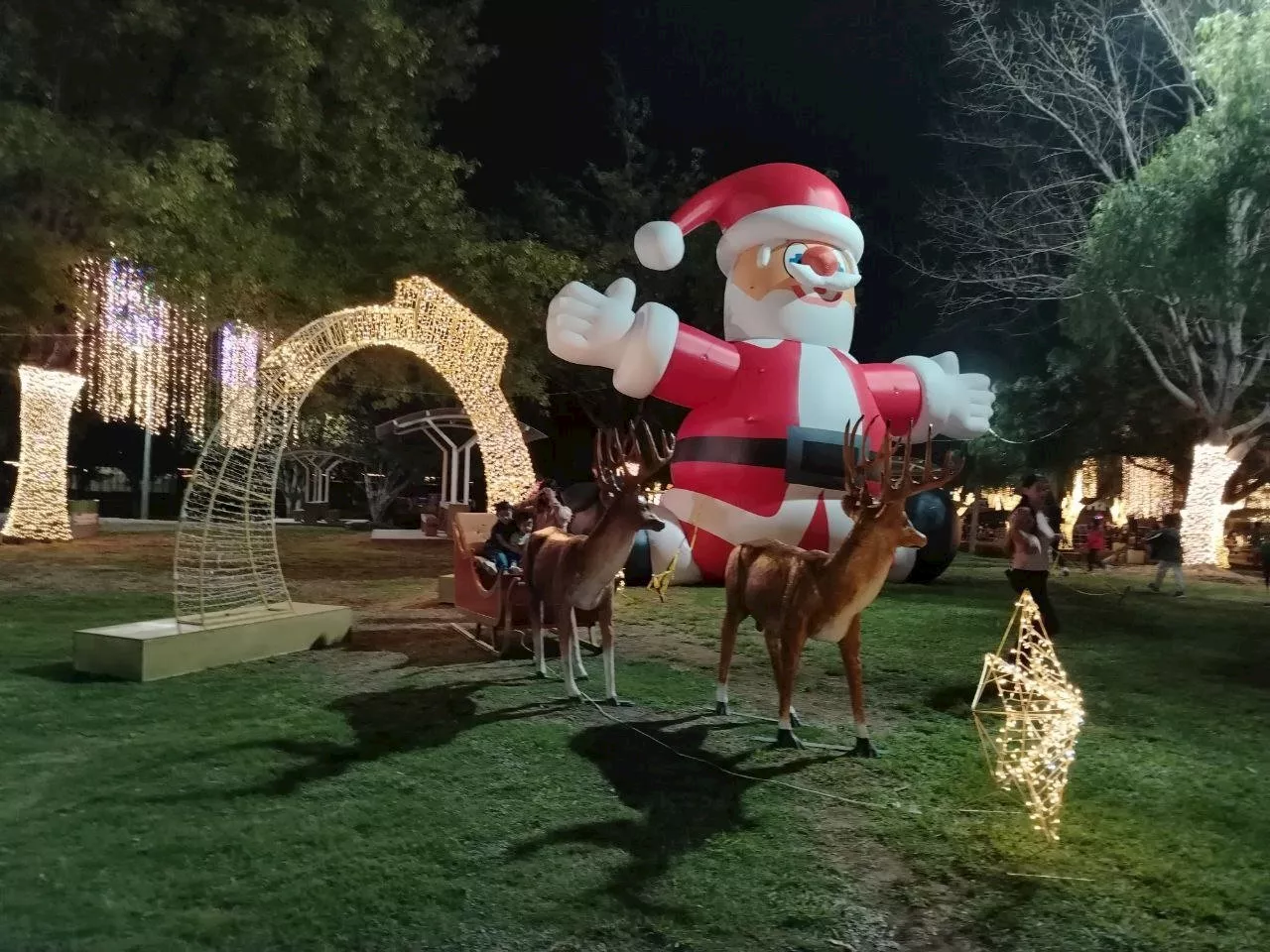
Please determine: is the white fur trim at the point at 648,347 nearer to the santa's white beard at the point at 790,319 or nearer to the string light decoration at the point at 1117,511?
the santa's white beard at the point at 790,319

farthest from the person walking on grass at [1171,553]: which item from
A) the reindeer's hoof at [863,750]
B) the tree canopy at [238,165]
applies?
the tree canopy at [238,165]

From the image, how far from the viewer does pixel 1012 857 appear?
389 cm

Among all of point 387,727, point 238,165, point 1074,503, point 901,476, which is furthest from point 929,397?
point 1074,503

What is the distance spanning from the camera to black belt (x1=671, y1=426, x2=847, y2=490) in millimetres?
7742

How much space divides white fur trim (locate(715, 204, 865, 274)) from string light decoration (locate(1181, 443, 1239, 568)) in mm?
12263


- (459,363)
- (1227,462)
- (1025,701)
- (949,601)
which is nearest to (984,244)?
(1227,462)

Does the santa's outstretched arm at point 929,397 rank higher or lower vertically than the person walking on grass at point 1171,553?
higher

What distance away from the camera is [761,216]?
8195mm

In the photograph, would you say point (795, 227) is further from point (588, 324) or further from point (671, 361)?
point (588, 324)

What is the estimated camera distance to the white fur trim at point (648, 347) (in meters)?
7.80

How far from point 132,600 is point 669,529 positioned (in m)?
5.84

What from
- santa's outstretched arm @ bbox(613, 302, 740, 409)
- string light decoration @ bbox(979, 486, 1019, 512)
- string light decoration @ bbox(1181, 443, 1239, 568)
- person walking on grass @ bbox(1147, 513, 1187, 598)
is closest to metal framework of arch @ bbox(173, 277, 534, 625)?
santa's outstretched arm @ bbox(613, 302, 740, 409)

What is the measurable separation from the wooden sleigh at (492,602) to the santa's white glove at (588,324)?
201cm

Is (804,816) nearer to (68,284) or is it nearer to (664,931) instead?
(664,931)
